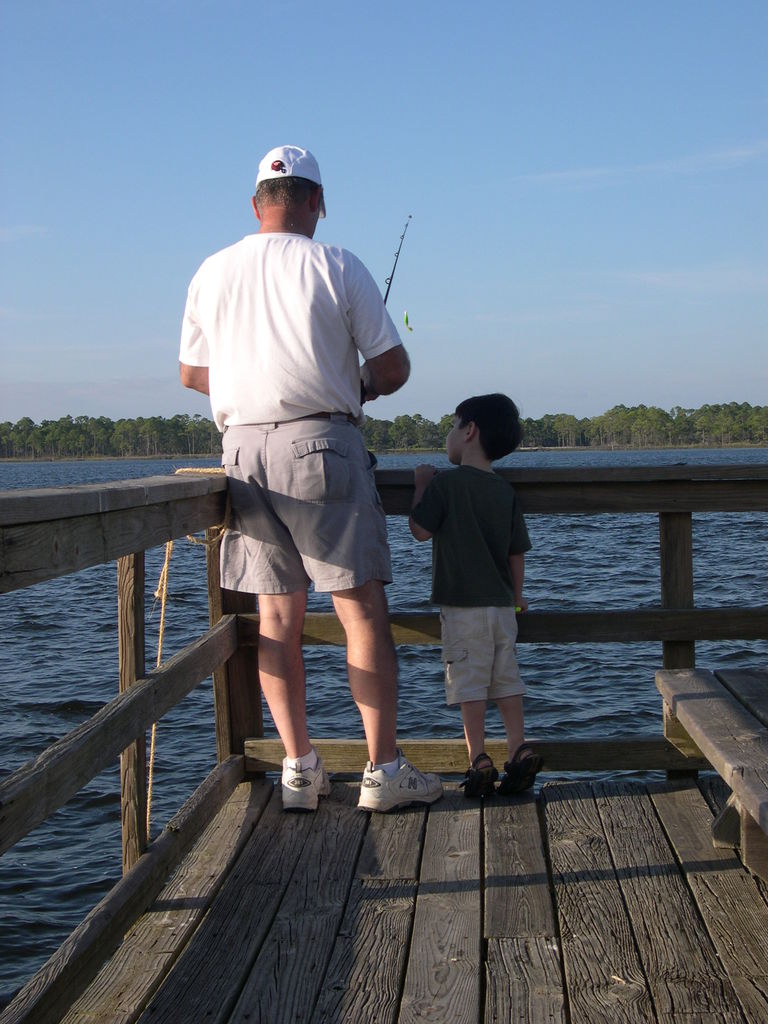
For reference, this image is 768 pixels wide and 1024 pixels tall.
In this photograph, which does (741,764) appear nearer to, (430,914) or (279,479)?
(430,914)

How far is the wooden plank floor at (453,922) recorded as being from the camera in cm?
219

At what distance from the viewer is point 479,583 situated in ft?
11.1

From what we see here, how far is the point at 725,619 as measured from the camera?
139 inches

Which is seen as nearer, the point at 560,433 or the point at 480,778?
the point at 480,778

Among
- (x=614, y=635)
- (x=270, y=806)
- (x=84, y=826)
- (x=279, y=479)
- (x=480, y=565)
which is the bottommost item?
(x=84, y=826)

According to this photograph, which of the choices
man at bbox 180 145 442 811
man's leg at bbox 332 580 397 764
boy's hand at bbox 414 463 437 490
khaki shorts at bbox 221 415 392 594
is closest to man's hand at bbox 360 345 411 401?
man at bbox 180 145 442 811

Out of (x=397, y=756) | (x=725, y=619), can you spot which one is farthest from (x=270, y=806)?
(x=725, y=619)

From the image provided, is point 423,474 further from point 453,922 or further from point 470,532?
point 453,922

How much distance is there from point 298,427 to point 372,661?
724mm

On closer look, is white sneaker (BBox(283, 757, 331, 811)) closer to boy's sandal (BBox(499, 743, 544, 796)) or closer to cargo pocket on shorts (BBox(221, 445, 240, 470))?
boy's sandal (BBox(499, 743, 544, 796))

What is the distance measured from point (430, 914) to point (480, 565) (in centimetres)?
111

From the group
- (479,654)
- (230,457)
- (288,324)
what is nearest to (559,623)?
(479,654)

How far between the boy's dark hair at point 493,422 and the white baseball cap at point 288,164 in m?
0.86

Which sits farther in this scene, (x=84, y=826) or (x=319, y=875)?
(x=84, y=826)
